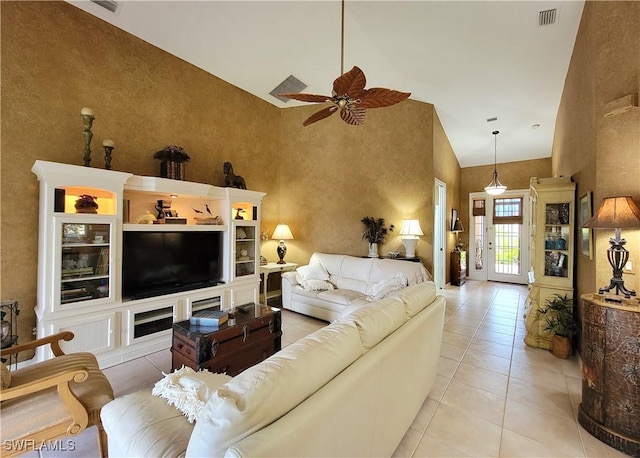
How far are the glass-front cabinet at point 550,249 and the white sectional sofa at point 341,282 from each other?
52.2 inches

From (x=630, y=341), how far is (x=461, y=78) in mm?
3618

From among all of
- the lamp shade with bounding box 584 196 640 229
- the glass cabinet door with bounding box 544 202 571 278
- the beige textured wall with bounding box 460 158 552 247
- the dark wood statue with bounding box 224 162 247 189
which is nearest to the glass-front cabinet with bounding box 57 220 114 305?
the dark wood statue with bounding box 224 162 247 189

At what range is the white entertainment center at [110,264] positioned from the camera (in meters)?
2.59

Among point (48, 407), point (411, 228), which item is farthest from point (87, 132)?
point (411, 228)

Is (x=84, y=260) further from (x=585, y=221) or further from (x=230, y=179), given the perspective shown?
(x=585, y=221)

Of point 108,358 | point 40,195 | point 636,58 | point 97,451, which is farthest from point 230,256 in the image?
point 636,58

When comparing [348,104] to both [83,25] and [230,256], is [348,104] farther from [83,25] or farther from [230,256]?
[83,25]

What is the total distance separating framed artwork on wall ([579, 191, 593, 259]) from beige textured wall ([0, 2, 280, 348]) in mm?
4770

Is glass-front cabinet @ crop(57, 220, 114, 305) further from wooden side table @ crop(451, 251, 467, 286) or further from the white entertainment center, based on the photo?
wooden side table @ crop(451, 251, 467, 286)

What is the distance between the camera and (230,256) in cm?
407

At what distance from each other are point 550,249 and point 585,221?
25.7 inches

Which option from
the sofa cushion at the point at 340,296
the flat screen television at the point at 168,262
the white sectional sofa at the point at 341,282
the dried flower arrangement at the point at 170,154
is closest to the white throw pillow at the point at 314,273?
the white sectional sofa at the point at 341,282

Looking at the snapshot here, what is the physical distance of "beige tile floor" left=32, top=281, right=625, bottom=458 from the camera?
1795mm

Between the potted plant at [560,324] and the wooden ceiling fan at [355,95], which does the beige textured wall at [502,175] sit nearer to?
the potted plant at [560,324]
